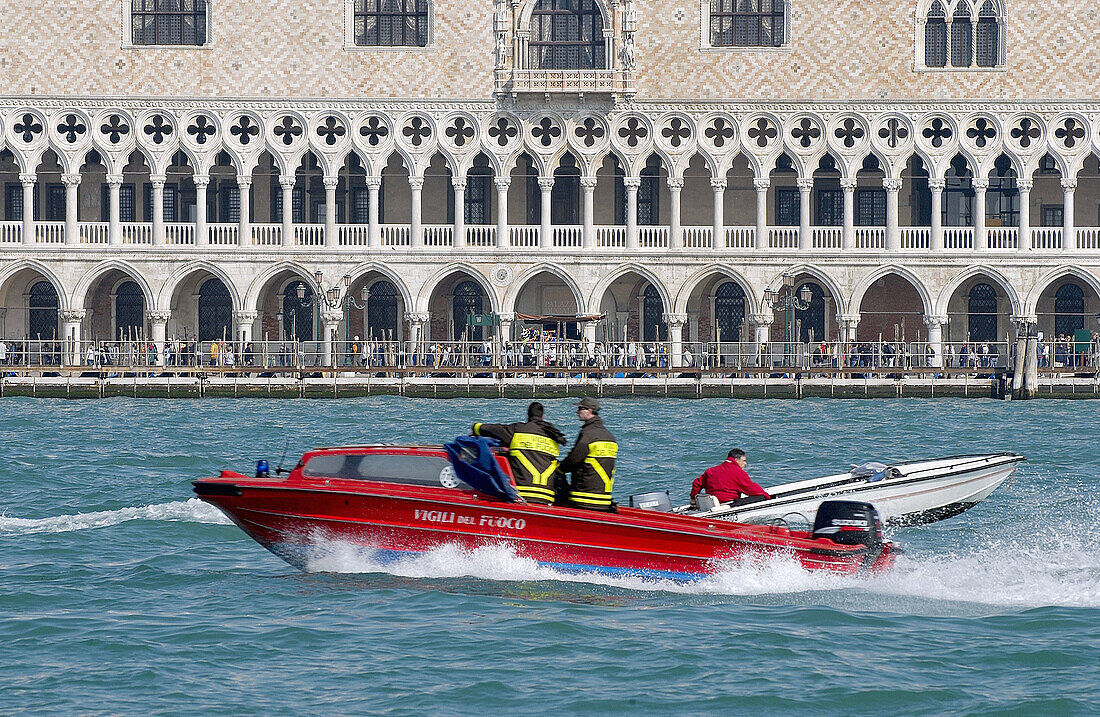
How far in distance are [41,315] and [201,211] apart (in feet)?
18.9

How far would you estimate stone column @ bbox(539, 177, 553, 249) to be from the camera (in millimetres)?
42688

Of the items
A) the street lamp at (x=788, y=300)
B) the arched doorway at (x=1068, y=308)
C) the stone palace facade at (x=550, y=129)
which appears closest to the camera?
the street lamp at (x=788, y=300)

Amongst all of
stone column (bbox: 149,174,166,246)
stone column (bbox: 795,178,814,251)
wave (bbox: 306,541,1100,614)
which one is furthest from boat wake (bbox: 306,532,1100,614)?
stone column (bbox: 149,174,166,246)

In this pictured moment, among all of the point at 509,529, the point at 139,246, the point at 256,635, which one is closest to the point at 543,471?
the point at 509,529

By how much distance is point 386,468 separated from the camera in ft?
45.9

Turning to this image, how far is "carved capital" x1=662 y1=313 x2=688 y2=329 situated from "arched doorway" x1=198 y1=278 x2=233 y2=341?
11767 millimetres

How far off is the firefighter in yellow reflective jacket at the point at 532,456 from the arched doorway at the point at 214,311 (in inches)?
1279

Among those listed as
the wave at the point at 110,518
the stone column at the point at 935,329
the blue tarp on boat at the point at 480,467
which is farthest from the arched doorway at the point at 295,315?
the blue tarp on boat at the point at 480,467

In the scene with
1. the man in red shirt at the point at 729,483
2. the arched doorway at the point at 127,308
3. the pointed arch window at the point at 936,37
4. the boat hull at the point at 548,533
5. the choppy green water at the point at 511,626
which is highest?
the pointed arch window at the point at 936,37

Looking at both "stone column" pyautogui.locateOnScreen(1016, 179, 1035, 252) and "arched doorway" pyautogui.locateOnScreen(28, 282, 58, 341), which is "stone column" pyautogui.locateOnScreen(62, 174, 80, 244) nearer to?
"arched doorway" pyautogui.locateOnScreen(28, 282, 58, 341)

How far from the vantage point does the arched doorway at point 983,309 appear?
44875 mm

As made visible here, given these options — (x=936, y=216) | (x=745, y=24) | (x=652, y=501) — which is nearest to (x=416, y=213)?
(x=745, y=24)

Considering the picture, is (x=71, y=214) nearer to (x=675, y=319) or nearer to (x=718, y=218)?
(x=675, y=319)

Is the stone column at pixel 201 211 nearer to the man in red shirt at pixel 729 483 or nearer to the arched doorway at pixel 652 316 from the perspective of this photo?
the arched doorway at pixel 652 316
